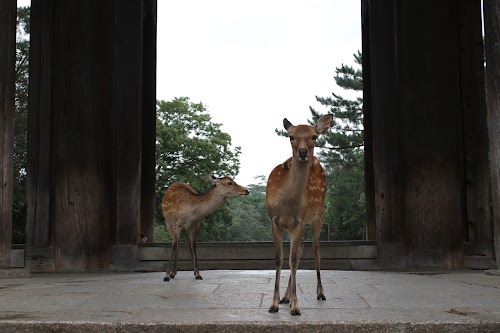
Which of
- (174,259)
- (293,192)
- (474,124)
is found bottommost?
(174,259)

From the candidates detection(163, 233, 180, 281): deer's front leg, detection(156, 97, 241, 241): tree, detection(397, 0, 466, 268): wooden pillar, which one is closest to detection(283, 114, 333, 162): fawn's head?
detection(163, 233, 180, 281): deer's front leg

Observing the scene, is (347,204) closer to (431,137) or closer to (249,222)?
(249,222)

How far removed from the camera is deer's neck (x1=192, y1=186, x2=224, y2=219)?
8109 millimetres

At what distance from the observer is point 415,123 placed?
366 inches

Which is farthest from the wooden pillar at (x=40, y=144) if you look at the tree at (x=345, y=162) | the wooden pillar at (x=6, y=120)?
the tree at (x=345, y=162)

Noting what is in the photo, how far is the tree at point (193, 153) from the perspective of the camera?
3000 centimetres

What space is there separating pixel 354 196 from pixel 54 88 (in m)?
29.7

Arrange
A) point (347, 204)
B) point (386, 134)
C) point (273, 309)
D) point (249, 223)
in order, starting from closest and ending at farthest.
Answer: point (273, 309), point (386, 134), point (347, 204), point (249, 223)

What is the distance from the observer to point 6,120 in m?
7.86

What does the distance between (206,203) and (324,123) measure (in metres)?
3.74

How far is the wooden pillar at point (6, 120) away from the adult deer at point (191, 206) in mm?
1864

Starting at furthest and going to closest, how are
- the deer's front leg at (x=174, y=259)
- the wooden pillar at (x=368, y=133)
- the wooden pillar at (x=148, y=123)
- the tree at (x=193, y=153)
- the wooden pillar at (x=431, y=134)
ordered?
the tree at (x=193, y=153), the wooden pillar at (x=368, y=133), the wooden pillar at (x=148, y=123), the wooden pillar at (x=431, y=134), the deer's front leg at (x=174, y=259)

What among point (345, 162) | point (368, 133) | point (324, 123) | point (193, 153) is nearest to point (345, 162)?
point (345, 162)

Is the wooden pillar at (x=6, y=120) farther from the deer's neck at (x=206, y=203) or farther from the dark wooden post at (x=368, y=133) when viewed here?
the dark wooden post at (x=368, y=133)
